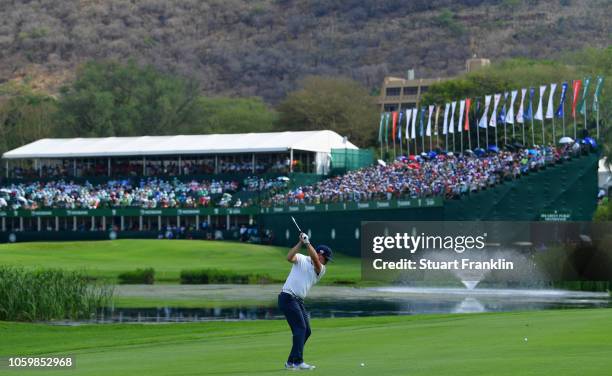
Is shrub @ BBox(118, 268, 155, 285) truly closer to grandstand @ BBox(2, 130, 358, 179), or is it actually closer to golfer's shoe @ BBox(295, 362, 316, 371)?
grandstand @ BBox(2, 130, 358, 179)

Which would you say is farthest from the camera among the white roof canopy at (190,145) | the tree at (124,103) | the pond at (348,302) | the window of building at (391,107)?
the window of building at (391,107)

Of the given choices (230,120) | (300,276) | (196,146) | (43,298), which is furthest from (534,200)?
(230,120)

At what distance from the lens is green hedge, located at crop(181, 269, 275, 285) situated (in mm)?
66875

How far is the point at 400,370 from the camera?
853 inches

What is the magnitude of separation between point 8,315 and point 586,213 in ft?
136

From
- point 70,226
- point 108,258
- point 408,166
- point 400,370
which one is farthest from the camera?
point 70,226

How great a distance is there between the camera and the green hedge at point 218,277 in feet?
219

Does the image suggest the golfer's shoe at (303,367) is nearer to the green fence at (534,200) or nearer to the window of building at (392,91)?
the green fence at (534,200)

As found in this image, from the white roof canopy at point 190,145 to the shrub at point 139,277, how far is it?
33.3 meters

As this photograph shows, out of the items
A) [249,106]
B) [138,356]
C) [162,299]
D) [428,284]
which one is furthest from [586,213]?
[249,106]

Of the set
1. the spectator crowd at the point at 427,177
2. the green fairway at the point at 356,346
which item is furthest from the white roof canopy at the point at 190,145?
the green fairway at the point at 356,346

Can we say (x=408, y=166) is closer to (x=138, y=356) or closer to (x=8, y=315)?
(x=8, y=315)

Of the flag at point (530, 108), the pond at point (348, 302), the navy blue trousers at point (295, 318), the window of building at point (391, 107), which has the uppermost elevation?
the flag at point (530, 108)

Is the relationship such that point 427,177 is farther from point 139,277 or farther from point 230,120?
point 230,120
